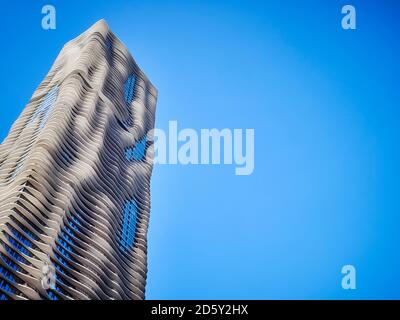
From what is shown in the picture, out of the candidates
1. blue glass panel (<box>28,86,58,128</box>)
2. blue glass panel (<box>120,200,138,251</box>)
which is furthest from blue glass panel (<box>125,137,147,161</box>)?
blue glass panel (<box>28,86,58,128</box>)

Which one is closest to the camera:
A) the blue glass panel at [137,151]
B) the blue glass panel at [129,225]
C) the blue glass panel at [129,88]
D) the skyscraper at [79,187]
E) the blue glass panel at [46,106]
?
the skyscraper at [79,187]

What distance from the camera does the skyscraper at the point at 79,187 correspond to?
52.1m

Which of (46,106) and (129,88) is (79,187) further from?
(129,88)

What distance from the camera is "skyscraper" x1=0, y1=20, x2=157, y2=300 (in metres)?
52.1

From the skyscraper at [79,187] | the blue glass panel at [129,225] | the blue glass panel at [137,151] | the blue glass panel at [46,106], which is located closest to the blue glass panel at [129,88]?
the skyscraper at [79,187]

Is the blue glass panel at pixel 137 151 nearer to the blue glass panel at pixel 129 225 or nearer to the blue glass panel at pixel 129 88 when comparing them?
the blue glass panel at pixel 129 225

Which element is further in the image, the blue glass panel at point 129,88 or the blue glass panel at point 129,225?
the blue glass panel at point 129,88

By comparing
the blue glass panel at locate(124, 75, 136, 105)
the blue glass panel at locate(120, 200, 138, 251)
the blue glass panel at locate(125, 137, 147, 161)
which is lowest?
the blue glass panel at locate(120, 200, 138, 251)

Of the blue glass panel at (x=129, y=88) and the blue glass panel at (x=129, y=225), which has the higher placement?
the blue glass panel at (x=129, y=88)

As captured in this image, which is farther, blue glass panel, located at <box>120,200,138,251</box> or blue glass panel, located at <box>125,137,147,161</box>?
blue glass panel, located at <box>125,137,147,161</box>

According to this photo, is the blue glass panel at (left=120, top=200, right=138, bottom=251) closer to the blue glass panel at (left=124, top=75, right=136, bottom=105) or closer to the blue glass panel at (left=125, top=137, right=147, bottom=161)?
the blue glass panel at (left=125, top=137, right=147, bottom=161)
